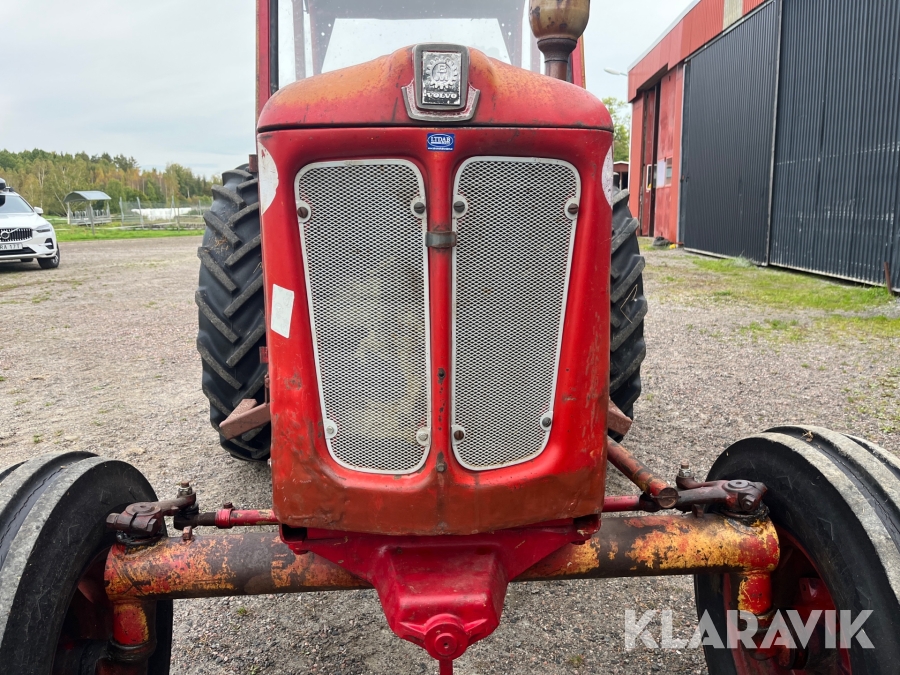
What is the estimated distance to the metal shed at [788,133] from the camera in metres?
9.30

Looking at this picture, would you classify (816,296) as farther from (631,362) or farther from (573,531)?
(573,531)

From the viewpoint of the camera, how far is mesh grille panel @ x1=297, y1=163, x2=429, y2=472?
1.49 m

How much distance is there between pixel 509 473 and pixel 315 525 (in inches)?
18.8

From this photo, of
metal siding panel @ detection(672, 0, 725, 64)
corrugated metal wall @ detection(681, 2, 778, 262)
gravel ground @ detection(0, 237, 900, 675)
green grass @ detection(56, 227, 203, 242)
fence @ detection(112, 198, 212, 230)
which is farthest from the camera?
fence @ detection(112, 198, 212, 230)

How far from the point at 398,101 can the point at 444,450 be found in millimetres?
773

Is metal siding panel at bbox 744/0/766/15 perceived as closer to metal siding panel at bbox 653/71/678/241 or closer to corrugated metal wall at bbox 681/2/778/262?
corrugated metal wall at bbox 681/2/778/262

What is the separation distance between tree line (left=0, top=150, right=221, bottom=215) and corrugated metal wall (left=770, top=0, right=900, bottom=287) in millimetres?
45615

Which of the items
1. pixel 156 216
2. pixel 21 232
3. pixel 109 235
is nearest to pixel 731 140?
pixel 21 232

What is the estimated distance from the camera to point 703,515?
1.95 m

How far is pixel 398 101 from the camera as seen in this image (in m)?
1.42

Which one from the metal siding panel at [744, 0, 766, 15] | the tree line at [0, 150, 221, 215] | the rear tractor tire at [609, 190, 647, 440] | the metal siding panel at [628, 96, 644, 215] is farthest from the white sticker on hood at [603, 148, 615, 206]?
the tree line at [0, 150, 221, 215]

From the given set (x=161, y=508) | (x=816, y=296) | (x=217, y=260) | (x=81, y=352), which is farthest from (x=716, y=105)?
(x=161, y=508)

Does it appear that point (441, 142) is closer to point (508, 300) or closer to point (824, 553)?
point (508, 300)

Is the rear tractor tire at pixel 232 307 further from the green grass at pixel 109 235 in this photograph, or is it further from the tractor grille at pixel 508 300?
the green grass at pixel 109 235
